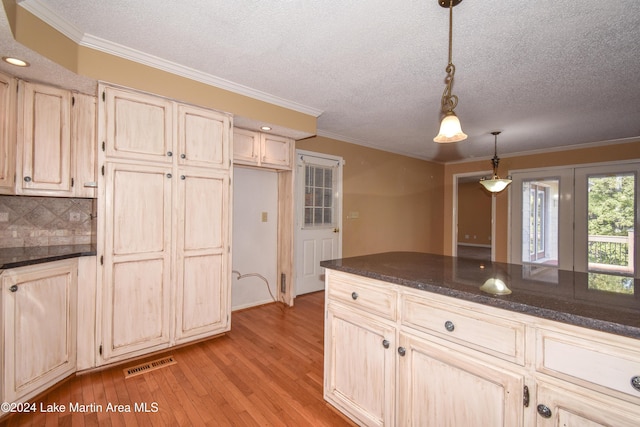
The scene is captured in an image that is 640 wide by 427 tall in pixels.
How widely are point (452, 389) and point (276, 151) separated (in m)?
3.08

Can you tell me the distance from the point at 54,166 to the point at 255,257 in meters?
2.25

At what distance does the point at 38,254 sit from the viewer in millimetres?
2010

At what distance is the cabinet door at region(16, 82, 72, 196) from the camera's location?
208 centimetres

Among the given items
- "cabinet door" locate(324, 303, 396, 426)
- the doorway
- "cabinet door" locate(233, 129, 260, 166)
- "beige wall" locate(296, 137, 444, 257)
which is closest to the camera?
"cabinet door" locate(324, 303, 396, 426)

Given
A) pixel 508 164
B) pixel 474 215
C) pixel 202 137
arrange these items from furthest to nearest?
pixel 474 215 → pixel 508 164 → pixel 202 137

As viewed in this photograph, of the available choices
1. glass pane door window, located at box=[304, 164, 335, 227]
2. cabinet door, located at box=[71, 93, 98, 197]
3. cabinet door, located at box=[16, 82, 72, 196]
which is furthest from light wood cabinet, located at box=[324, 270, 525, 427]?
glass pane door window, located at box=[304, 164, 335, 227]

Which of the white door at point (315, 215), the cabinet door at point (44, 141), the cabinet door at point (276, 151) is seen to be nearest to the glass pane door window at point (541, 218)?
the white door at point (315, 215)

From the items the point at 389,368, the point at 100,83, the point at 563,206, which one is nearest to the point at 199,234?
the point at 100,83

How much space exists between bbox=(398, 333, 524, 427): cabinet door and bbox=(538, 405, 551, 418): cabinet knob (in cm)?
6

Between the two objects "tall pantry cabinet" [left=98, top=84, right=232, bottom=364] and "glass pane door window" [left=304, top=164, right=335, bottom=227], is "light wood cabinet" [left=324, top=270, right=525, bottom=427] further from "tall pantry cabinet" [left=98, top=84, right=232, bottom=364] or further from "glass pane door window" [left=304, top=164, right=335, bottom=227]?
"glass pane door window" [left=304, top=164, right=335, bottom=227]

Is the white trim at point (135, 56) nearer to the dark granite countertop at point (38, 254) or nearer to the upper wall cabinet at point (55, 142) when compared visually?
the upper wall cabinet at point (55, 142)

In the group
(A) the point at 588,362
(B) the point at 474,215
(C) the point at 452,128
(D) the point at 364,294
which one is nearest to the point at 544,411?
(A) the point at 588,362

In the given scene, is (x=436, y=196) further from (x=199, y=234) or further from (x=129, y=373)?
(x=129, y=373)

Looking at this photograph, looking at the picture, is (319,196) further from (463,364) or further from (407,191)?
(463,364)
